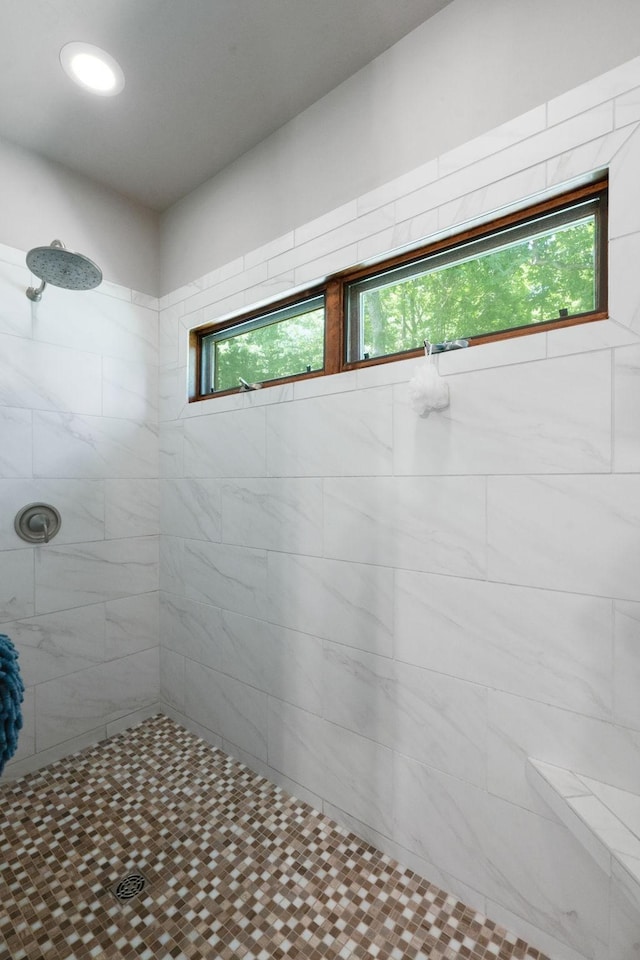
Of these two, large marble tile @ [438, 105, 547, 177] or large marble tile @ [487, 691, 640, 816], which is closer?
large marble tile @ [487, 691, 640, 816]

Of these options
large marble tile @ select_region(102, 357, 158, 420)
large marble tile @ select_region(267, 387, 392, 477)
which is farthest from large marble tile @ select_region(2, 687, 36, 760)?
large marble tile @ select_region(267, 387, 392, 477)

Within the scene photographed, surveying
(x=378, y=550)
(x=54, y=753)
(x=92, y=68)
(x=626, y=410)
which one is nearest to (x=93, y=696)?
(x=54, y=753)

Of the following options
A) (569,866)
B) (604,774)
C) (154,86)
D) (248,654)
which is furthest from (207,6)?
(569,866)

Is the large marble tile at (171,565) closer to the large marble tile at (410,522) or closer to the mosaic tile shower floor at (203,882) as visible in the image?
the mosaic tile shower floor at (203,882)

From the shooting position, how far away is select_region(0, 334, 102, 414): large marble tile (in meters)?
1.91

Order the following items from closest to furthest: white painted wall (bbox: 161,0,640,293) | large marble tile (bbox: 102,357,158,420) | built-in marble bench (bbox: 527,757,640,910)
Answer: built-in marble bench (bbox: 527,757,640,910) < white painted wall (bbox: 161,0,640,293) < large marble tile (bbox: 102,357,158,420)

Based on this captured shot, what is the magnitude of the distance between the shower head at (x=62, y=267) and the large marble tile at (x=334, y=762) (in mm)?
1680

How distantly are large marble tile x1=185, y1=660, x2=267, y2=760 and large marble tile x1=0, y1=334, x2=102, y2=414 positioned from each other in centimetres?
127

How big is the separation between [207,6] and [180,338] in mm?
1166

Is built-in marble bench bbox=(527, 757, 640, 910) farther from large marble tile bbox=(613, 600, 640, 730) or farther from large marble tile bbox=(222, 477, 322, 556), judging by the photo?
large marble tile bbox=(222, 477, 322, 556)

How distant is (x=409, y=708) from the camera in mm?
1448

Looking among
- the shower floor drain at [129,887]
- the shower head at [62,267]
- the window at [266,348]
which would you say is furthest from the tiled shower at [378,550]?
the shower floor drain at [129,887]

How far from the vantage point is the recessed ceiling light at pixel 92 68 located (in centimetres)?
153

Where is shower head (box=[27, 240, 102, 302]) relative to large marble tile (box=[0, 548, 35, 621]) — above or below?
above
